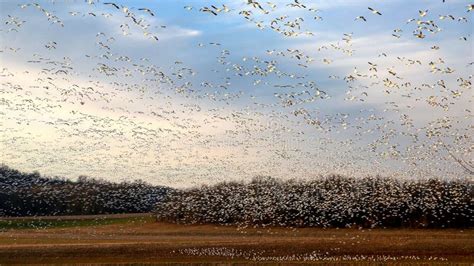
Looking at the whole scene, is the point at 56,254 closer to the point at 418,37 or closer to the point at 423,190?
the point at 418,37

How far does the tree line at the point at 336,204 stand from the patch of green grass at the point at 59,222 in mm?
6807

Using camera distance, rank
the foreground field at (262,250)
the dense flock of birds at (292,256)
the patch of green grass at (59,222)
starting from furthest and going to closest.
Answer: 1. the patch of green grass at (59,222)
2. the foreground field at (262,250)
3. the dense flock of birds at (292,256)

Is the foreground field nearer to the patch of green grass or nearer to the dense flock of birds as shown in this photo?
the dense flock of birds

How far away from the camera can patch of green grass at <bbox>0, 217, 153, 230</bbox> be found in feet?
238

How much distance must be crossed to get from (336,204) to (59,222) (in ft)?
99.6

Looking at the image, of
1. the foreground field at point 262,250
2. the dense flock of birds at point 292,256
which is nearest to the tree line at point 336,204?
the foreground field at point 262,250

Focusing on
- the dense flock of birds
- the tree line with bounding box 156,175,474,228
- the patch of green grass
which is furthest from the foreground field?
the patch of green grass

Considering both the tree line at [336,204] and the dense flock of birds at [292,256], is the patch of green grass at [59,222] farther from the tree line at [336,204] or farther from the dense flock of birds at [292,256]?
the dense flock of birds at [292,256]

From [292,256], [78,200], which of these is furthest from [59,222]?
[292,256]

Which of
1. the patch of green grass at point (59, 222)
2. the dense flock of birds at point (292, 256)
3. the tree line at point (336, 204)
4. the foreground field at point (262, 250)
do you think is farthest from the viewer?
the patch of green grass at point (59, 222)

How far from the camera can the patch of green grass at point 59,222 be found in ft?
238

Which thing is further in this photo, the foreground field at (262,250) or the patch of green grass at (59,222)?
the patch of green grass at (59,222)

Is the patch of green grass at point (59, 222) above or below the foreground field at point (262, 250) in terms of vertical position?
above

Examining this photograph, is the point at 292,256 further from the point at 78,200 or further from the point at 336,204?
the point at 78,200
